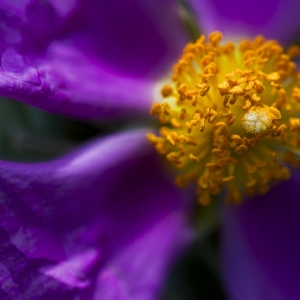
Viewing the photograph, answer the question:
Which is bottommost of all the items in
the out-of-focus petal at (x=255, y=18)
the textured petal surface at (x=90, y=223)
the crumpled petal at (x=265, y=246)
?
the crumpled petal at (x=265, y=246)

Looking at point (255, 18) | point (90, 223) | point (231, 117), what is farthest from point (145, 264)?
point (255, 18)

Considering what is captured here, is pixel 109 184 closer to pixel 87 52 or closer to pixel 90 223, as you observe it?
pixel 90 223

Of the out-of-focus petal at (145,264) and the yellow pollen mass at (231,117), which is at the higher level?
the yellow pollen mass at (231,117)

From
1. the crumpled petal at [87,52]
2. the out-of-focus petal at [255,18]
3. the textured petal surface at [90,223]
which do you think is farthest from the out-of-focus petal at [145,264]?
the out-of-focus petal at [255,18]

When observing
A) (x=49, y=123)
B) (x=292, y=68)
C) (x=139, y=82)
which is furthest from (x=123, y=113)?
(x=292, y=68)

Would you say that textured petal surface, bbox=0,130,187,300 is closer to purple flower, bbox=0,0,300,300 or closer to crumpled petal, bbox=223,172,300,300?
purple flower, bbox=0,0,300,300

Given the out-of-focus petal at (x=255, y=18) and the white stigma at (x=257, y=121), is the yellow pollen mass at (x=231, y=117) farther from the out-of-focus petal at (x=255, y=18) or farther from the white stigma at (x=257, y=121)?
the out-of-focus petal at (x=255, y=18)

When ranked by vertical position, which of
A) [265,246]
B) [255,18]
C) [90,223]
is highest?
[255,18]

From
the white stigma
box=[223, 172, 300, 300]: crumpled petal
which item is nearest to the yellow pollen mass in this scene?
the white stigma
